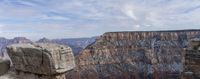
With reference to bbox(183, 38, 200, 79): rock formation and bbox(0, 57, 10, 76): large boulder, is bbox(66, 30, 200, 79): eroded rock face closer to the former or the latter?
bbox(183, 38, 200, 79): rock formation

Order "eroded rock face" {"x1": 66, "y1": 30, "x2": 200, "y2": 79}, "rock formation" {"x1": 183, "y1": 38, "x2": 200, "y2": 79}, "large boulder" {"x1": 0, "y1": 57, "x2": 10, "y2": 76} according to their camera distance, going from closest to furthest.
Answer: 1. "large boulder" {"x1": 0, "y1": 57, "x2": 10, "y2": 76}
2. "rock formation" {"x1": 183, "y1": 38, "x2": 200, "y2": 79}
3. "eroded rock face" {"x1": 66, "y1": 30, "x2": 200, "y2": 79}

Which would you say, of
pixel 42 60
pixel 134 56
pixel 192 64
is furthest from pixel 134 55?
pixel 42 60

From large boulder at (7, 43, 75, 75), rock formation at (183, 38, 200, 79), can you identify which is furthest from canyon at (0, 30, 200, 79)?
large boulder at (7, 43, 75, 75)

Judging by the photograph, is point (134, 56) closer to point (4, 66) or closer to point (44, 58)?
point (4, 66)

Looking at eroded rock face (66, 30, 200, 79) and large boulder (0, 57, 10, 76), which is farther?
eroded rock face (66, 30, 200, 79)

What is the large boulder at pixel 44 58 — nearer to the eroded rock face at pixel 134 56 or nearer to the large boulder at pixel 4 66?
the large boulder at pixel 4 66

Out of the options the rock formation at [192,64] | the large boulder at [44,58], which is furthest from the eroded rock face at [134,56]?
the large boulder at [44,58]

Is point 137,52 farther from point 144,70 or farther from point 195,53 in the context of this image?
point 195,53
